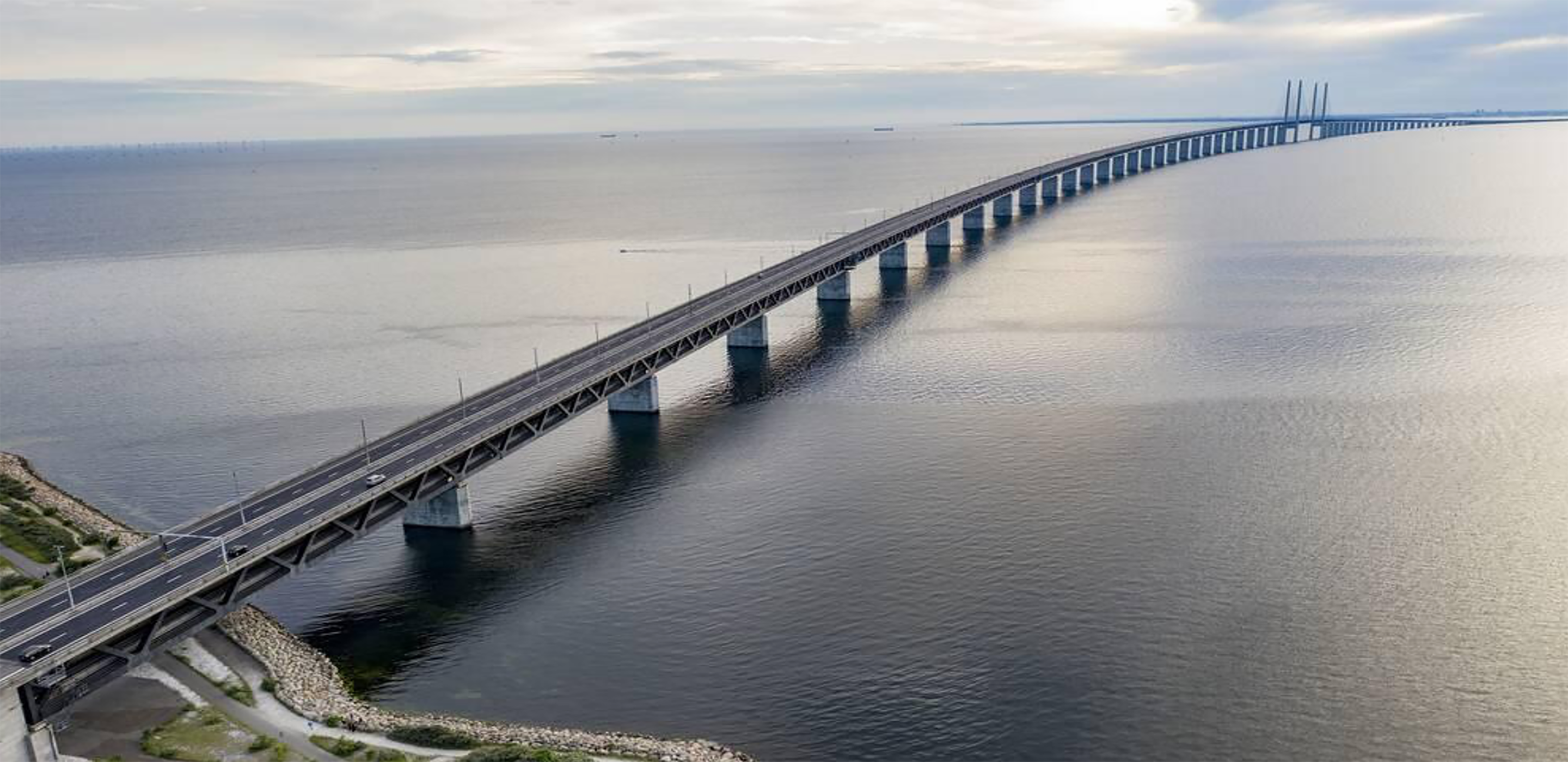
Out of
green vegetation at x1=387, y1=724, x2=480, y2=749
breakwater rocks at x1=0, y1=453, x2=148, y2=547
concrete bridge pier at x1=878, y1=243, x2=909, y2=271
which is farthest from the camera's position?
concrete bridge pier at x1=878, y1=243, x2=909, y2=271

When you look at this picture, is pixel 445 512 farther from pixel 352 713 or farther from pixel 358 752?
pixel 358 752

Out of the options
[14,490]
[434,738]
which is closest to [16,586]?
[14,490]

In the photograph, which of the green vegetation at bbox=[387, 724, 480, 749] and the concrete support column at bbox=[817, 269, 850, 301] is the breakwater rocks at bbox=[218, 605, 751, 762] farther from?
the concrete support column at bbox=[817, 269, 850, 301]

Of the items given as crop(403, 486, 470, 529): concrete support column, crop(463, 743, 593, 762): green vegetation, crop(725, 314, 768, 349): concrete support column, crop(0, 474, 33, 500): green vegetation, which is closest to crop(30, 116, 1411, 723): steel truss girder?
crop(403, 486, 470, 529): concrete support column

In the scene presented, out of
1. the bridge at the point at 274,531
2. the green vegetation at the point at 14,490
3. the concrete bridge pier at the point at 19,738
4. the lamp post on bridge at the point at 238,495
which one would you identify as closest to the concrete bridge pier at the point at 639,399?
the bridge at the point at 274,531

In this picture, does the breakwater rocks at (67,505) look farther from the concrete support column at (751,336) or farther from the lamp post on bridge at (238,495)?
the concrete support column at (751,336)
